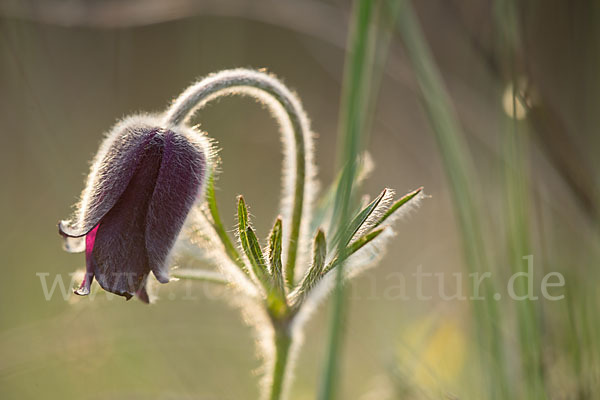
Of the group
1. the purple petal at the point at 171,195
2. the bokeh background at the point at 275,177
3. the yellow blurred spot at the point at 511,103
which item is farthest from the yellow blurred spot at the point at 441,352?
the purple petal at the point at 171,195

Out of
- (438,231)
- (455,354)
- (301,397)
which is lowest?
(301,397)

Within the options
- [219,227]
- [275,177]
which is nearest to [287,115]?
[219,227]

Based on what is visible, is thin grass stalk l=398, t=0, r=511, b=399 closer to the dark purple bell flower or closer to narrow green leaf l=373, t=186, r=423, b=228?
narrow green leaf l=373, t=186, r=423, b=228

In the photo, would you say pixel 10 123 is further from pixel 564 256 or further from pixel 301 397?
pixel 564 256

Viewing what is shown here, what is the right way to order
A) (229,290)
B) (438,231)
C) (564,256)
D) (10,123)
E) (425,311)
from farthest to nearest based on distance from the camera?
(10,123) < (438,231) < (425,311) < (564,256) < (229,290)

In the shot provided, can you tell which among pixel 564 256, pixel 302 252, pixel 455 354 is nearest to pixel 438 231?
pixel 564 256
